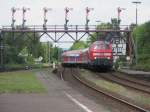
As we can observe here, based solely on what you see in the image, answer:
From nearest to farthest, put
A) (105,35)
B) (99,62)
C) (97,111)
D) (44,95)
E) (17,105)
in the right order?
(97,111)
(17,105)
(44,95)
(99,62)
(105,35)

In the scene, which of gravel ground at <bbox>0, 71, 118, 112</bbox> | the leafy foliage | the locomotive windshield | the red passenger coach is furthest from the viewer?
the leafy foliage

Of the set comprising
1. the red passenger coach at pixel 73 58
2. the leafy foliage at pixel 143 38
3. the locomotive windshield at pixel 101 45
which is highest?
the leafy foliage at pixel 143 38

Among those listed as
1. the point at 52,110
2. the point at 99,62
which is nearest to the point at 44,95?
the point at 52,110

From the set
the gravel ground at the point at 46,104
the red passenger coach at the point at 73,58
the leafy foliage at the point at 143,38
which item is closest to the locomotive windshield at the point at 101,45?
the red passenger coach at the point at 73,58

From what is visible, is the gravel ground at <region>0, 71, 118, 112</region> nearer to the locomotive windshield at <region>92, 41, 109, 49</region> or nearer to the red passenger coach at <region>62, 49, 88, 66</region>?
the locomotive windshield at <region>92, 41, 109, 49</region>

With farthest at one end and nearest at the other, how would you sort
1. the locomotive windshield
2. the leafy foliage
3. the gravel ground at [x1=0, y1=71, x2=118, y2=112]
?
the leafy foliage < the locomotive windshield < the gravel ground at [x1=0, y1=71, x2=118, y2=112]

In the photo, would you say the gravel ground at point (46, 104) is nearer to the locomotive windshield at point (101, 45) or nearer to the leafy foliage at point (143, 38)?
the locomotive windshield at point (101, 45)

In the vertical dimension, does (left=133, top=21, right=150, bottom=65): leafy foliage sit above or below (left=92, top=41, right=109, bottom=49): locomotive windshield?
above

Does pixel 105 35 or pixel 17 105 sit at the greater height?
pixel 105 35

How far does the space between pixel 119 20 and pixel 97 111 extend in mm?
74083

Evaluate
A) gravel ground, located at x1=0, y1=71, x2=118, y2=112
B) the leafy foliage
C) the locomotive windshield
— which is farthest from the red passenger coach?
gravel ground, located at x1=0, y1=71, x2=118, y2=112

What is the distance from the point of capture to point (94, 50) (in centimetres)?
6319

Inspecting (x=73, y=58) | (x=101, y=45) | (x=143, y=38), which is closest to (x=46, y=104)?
(x=101, y=45)

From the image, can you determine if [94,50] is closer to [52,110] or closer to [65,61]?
[65,61]
